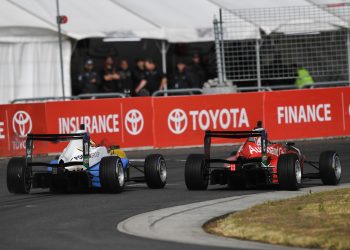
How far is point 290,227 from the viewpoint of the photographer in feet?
37.4

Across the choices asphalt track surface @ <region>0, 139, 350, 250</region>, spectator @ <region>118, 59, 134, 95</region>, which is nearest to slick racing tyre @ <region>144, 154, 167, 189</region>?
asphalt track surface @ <region>0, 139, 350, 250</region>

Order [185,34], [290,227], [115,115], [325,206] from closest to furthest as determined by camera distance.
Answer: [290,227] → [325,206] → [115,115] → [185,34]

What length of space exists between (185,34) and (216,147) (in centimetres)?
419

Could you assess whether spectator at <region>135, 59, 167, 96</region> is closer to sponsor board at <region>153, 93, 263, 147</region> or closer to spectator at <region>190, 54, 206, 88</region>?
spectator at <region>190, 54, 206, 88</region>

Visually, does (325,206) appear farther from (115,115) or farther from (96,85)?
(96,85)

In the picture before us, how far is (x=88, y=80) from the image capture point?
28.8 meters

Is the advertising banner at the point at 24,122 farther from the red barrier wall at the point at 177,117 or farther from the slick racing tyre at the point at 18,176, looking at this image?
the slick racing tyre at the point at 18,176

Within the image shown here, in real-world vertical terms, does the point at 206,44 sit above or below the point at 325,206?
above

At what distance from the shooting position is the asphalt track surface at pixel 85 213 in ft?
36.2

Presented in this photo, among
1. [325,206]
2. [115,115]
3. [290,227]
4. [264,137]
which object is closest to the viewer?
[290,227]

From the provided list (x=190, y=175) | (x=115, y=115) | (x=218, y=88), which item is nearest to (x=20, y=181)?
(x=190, y=175)

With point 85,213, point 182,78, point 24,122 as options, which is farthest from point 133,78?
point 85,213

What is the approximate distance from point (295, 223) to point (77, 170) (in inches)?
218

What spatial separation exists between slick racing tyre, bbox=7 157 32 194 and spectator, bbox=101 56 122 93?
1257cm
